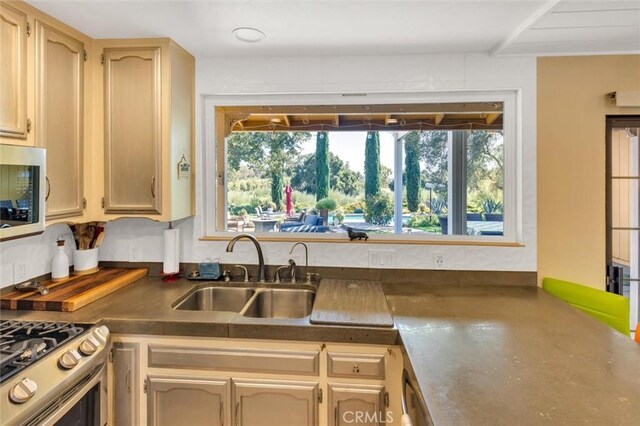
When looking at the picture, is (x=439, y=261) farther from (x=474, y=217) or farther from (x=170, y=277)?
(x=170, y=277)

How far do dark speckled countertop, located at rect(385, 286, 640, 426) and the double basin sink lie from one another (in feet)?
1.80

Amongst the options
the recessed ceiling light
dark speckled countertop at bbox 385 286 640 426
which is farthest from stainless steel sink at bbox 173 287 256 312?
the recessed ceiling light

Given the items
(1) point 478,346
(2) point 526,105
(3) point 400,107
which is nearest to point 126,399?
(1) point 478,346

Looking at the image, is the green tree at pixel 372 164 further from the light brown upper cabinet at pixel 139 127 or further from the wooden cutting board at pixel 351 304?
the light brown upper cabinet at pixel 139 127

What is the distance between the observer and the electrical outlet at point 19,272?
5.72 ft

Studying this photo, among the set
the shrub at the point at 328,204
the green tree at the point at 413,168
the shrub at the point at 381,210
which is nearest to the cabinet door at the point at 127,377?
the shrub at the point at 328,204

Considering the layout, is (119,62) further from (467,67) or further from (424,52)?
(467,67)

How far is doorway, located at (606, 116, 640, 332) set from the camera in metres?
2.01

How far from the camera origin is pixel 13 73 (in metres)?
1.46

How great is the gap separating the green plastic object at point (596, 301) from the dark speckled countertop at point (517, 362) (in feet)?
0.56

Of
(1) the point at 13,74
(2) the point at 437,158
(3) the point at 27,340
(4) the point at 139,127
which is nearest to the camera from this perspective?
(3) the point at 27,340

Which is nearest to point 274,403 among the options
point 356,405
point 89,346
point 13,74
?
point 356,405

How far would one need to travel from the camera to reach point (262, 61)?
215 cm

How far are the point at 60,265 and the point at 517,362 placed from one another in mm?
2298
